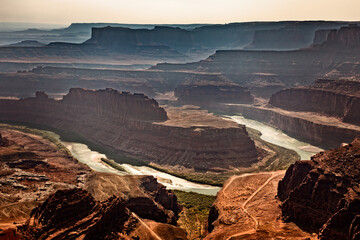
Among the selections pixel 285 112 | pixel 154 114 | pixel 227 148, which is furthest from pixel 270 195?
pixel 285 112

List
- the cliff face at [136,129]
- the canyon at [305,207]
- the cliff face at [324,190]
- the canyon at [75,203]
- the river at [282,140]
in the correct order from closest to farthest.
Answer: the canyon at [75,203] → the canyon at [305,207] → the cliff face at [324,190] → the cliff face at [136,129] → the river at [282,140]

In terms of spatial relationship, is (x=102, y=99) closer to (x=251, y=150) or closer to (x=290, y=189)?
(x=251, y=150)

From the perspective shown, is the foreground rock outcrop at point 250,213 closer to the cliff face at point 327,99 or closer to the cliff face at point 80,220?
the cliff face at point 80,220

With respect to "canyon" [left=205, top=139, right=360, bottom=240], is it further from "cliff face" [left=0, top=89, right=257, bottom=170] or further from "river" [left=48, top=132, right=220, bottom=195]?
"cliff face" [left=0, top=89, right=257, bottom=170]

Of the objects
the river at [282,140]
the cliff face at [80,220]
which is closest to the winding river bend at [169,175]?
the river at [282,140]

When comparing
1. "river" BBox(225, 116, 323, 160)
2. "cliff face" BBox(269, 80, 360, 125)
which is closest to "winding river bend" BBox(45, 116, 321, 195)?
"river" BBox(225, 116, 323, 160)

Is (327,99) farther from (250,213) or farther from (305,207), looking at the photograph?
(305,207)
